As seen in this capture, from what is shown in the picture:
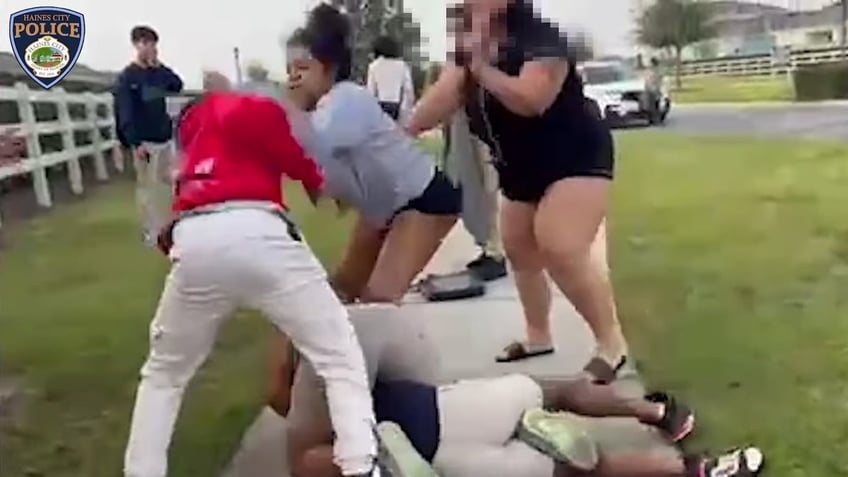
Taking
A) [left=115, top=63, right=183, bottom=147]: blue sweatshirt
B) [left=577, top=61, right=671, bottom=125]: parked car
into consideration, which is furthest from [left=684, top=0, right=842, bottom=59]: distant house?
[left=115, top=63, right=183, bottom=147]: blue sweatshirt

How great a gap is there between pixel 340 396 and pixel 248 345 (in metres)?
0.69

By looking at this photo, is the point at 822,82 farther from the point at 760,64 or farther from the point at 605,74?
the point at 605,74

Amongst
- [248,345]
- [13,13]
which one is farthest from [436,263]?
[13,13]

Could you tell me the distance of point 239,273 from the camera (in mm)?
2082

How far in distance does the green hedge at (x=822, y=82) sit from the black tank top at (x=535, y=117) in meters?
0.44

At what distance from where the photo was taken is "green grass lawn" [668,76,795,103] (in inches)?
102

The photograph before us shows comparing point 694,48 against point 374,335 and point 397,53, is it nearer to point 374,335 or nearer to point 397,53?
point 397,53

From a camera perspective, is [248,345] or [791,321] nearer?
[248,345]

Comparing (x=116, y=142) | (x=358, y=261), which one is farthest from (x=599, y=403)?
(x=116, y=142)

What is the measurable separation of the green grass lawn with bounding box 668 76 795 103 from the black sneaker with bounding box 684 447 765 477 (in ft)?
2.18

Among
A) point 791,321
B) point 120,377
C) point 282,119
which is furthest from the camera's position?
point 791,321

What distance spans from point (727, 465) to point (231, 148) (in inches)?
38.8

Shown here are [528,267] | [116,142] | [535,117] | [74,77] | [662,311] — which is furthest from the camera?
[662,311]

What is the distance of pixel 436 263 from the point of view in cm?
285
